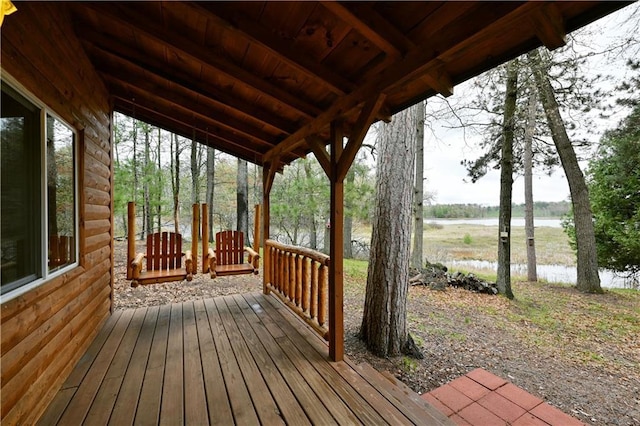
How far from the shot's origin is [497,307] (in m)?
5.52

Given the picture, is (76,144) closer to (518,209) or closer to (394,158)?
(394,158)

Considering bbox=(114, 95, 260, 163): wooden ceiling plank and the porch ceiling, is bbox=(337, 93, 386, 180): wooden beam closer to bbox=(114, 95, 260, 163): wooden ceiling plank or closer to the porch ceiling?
the porch ceiling

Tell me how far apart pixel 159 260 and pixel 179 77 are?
2477 millimetres

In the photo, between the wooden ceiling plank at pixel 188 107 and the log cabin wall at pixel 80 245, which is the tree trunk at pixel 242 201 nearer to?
the wooden ceiling plank at pixel 188 107

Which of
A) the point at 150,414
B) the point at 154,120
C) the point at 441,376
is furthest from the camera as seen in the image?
the point at 154,120

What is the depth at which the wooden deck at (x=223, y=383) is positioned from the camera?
5.83 ft

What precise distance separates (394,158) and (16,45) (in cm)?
361

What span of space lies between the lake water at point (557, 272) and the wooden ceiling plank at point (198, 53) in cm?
953

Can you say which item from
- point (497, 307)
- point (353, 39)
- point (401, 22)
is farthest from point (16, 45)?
point (497, 307)

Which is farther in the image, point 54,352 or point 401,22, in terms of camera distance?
point 54,352

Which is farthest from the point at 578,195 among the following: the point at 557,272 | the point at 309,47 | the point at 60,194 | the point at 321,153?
the point at 60,194

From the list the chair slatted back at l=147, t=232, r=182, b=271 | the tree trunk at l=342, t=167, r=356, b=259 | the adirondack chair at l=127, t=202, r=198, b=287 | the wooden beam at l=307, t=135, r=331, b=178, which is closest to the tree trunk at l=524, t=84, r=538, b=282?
the tree trunk at l=342, t=167, r=356, b=259

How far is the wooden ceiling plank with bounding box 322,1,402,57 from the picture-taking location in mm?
1418

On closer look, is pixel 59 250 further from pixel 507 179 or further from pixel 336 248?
pixel 507 179
